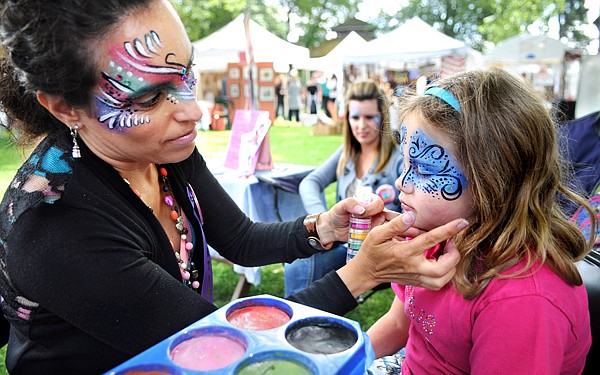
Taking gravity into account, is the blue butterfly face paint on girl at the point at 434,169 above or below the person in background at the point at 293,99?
above

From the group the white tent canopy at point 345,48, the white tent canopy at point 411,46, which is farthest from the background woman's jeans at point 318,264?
the white tent canopy at point 411,46

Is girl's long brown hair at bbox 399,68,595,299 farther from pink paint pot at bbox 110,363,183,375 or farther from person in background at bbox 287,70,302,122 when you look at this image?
person in background at bbox 287,70,302,122

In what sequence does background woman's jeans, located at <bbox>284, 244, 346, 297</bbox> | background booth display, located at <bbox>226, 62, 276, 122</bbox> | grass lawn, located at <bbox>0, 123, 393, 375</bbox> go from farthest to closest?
background booth display, located at <bbox>226, 62, 276, 122</bbox> < grass lawn, located at <bbox>0, 123, 393, 375</bbox> < background woman's jeans, located at <bbox>284, 244, 346, 297</bbox>

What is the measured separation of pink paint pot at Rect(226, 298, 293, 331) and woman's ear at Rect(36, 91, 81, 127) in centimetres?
59

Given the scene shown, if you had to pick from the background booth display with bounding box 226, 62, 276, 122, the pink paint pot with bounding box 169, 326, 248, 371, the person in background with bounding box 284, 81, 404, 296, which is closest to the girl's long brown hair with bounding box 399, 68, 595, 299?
the pink paint pot with bounding box 169, 326, 248, 371

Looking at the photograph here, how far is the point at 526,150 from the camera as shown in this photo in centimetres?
112

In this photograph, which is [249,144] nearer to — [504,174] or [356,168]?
[356,168]

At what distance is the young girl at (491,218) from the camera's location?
102cm

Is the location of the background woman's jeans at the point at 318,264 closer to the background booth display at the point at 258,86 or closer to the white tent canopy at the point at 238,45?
the white tent canopy at the point at 238,45

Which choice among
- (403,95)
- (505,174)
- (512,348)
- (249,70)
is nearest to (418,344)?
(512,348)

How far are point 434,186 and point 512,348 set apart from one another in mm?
411

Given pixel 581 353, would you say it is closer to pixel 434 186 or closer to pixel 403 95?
pixel 434 186

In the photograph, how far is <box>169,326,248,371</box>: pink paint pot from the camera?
2.44 ft

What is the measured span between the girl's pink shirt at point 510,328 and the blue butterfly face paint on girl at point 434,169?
0.23 m
